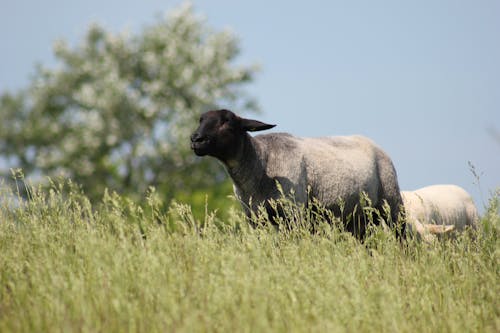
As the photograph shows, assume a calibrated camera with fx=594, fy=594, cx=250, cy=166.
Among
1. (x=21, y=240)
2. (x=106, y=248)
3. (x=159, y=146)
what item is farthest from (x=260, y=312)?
(x=159, y=146)

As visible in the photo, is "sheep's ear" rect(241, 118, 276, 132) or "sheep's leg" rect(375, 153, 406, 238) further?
"sheep's leg" rect(375, 153, 406, 238)

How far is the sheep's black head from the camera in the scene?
331 inches

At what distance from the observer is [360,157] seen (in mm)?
9812

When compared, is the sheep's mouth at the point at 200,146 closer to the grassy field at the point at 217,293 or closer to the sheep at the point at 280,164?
the sheep at the point at 280,164

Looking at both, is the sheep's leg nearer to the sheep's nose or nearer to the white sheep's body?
the white sheep's body

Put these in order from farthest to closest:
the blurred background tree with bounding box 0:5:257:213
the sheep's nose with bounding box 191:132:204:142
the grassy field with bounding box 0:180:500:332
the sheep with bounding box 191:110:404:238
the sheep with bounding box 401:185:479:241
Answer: the blurred background tree with bounding box 0:5:257:213 < the sheep with bounding box 401:185:479:241 < the sheep with bounding box 191:110:404:238 < the sheep's nose with bounding box 191:132:204:142 < the grassy field with bounding box 0:180:500:332

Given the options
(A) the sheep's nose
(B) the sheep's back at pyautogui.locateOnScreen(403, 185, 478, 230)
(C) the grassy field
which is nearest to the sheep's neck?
(A) the sheep's nose

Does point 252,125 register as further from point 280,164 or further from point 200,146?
point 200,146

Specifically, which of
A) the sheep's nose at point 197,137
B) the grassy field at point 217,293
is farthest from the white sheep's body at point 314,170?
the grassy field at point 217,293

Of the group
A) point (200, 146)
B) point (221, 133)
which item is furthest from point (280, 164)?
point (200, 146)

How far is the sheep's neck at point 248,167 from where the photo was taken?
8.63m

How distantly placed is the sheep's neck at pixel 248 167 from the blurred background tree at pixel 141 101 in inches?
681

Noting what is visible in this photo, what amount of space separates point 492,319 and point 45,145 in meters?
27.3

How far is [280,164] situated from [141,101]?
19.5 metres
